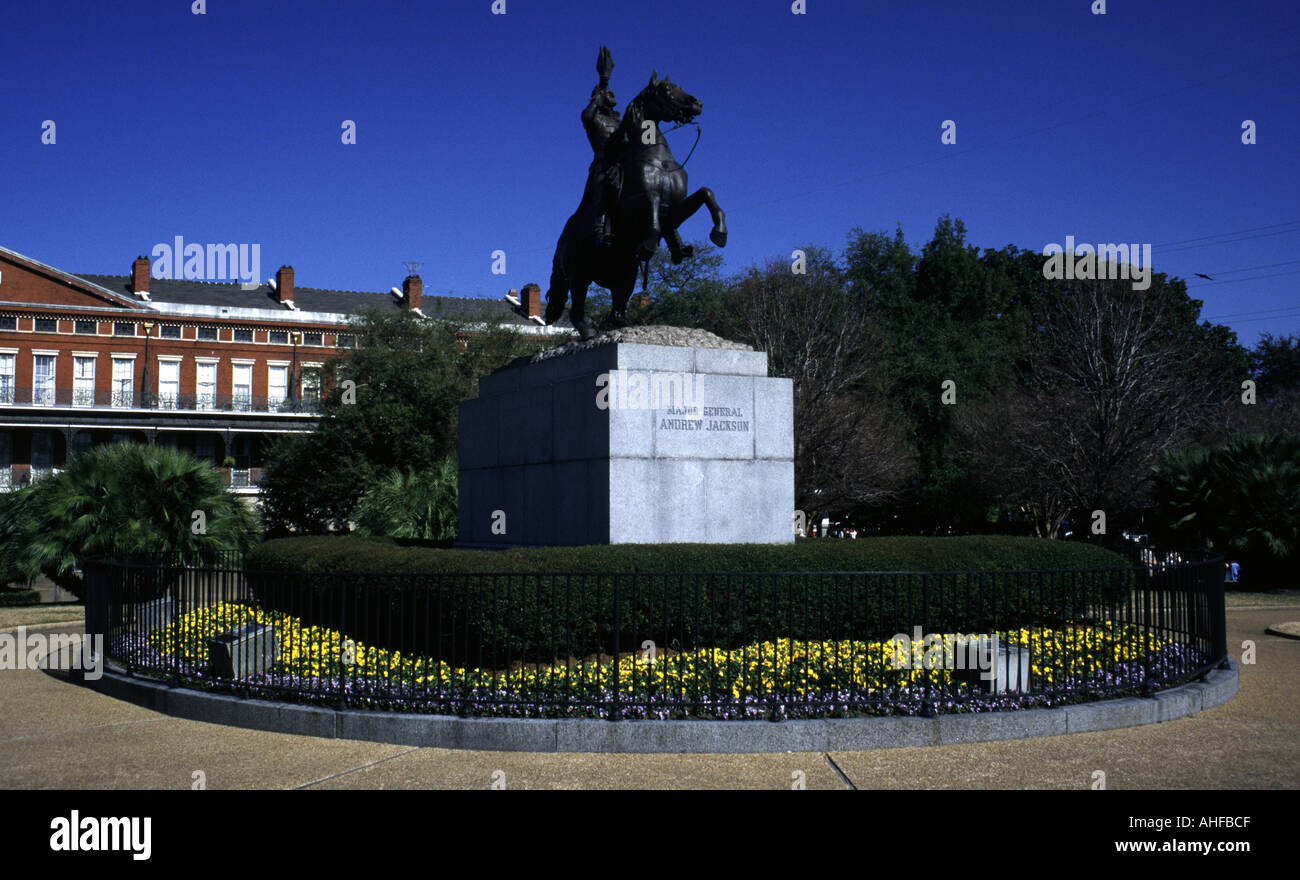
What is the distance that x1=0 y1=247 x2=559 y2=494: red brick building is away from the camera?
5691cm

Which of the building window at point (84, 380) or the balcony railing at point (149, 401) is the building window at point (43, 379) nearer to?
the balcony railing at point (149, 401)

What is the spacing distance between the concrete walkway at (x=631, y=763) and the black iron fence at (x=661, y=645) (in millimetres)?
494

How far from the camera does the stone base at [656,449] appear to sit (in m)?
11.9

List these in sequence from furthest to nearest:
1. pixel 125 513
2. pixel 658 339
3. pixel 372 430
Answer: pixel 372 430
pixel 125 513
pixel 658 339

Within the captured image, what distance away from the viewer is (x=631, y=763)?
7695mm

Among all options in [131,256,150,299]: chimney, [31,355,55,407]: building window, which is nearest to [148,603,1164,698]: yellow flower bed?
[31,355,55,407]: building window

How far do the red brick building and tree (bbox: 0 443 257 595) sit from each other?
34.8 metres

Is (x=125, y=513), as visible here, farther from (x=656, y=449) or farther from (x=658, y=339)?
(x=656, y=449)

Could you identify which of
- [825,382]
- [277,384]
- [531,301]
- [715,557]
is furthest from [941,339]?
[715,557]

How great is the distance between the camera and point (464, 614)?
9.82 metres

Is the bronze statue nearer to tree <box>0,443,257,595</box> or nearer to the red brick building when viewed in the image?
tree <box>0,443,257,595</box>

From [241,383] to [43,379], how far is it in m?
9.79
